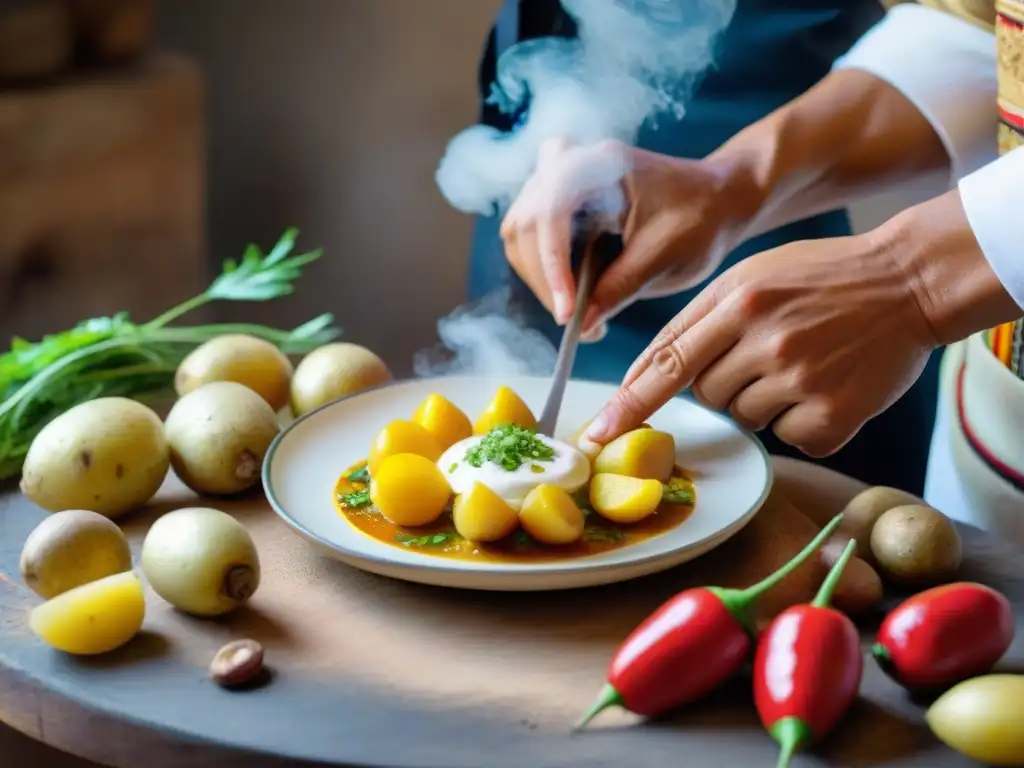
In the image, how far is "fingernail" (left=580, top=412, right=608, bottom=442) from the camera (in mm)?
1221

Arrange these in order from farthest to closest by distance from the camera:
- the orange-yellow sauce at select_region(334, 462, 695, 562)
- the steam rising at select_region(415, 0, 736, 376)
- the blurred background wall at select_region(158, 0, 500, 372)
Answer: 1. the blurred background wall at select_region(158, 0, 500, 372)
2. the steam rising at select_region(415, 0, 736, 376)
3. the orange-yellow sauce at select_region(334, 462, 695, 562)

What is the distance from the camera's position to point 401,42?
326 cm

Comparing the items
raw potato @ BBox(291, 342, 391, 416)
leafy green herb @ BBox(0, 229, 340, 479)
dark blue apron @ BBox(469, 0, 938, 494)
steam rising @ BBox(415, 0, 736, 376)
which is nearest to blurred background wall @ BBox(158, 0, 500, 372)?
dark blue apron @ BBox(469, 0, 938, 494)

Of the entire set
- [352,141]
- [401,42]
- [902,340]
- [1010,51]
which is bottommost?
[352,141]

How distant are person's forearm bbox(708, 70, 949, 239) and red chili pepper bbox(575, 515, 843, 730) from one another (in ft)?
2.30

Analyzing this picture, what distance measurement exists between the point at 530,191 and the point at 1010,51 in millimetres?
538

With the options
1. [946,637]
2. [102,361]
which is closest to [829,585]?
[946,637]

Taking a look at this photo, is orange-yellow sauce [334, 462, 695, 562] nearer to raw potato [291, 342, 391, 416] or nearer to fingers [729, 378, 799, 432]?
fingers [729, 378, 799, 432]

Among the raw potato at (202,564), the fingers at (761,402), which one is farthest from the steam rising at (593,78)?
the raw potato at (202,564)

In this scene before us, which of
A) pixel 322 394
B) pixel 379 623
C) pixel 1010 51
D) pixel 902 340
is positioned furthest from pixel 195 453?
pixel 1010 51

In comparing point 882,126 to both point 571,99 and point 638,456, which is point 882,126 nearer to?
point 571,99

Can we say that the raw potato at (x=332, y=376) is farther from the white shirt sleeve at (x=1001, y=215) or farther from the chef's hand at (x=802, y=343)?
the white shirt sleeve at (x=1001, y=215)

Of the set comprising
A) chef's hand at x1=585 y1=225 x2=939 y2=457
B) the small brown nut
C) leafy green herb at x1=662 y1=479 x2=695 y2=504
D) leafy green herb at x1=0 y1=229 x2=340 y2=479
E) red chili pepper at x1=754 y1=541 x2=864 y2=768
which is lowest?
leafy green herb at x1=0 y1=229 x2=340 y2=479

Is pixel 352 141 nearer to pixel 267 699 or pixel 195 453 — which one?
pixel 195 453
